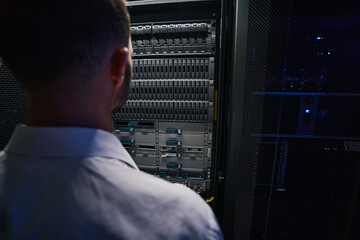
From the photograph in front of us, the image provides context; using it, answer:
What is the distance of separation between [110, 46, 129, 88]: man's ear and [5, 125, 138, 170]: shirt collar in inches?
6.6

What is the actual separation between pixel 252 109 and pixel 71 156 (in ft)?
3.48

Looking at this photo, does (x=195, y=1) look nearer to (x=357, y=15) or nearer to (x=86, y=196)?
(x=357, y=15)

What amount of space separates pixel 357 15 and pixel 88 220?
5.12 ft

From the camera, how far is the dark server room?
1183 mm

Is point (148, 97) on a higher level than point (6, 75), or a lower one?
lower

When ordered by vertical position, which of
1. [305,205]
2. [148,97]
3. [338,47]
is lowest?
[305,205]

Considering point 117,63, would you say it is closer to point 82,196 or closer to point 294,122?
point 82,196

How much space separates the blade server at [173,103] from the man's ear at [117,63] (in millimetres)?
1020

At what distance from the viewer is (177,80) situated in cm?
161

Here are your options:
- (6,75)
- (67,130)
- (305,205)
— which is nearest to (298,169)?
(305,205)

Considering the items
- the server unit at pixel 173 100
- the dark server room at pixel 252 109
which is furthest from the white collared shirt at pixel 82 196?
the server unit at pixel 173 100

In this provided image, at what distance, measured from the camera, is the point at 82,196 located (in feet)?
1.54

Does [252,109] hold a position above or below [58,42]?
below

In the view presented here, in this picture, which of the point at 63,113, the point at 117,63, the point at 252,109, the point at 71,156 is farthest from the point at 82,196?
the point at 252,109
